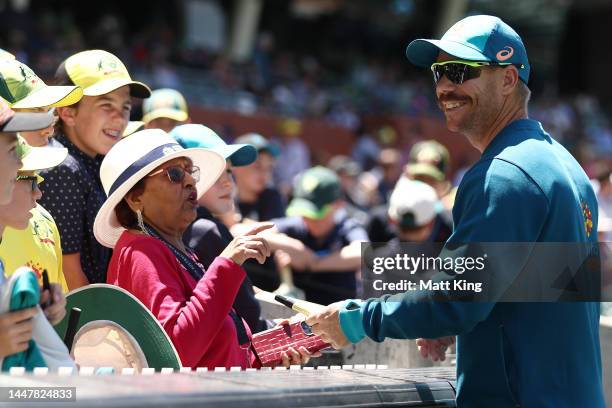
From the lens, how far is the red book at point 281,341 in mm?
3543

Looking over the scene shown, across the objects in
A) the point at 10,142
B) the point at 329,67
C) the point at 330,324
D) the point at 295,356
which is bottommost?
the point at 329,67

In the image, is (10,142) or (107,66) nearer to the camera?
(10,142)

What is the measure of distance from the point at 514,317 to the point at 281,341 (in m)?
1.03

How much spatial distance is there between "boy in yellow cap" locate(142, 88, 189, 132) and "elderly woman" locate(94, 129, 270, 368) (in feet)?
6.48

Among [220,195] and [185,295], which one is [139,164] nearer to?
[185,295]

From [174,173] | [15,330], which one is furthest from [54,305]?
[174,173]

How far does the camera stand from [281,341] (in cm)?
363

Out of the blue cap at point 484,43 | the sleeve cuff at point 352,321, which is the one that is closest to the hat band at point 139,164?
the sleeve cuff at point 352,321

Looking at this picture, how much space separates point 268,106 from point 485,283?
19358 millimetres

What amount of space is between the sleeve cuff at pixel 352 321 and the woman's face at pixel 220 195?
5.48 ft

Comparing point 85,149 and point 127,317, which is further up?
point 85,149

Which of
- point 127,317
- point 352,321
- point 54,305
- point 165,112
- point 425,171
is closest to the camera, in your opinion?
point 54,305

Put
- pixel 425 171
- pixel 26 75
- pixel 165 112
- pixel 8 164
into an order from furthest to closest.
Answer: pixel 425 171 → pixel 165 112 → pixel 26 75 → pixel 8 164

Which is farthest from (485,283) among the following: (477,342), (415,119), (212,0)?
(212,0)
